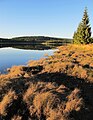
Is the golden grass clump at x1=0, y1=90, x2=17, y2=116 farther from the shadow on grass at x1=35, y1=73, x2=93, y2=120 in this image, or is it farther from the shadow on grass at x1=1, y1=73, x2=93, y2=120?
the shadow on grass at x1=35, y1=73, x2=93, y2=120

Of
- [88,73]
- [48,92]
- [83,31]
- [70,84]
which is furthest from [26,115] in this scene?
[83,31]

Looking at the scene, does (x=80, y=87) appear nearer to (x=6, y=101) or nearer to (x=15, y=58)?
(x=6, y=101)

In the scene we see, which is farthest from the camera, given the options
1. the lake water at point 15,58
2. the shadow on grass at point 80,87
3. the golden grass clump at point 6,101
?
the lake water at point 15,58

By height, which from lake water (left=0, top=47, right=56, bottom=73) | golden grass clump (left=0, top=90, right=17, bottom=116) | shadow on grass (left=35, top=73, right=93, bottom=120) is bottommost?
lake water (left=0, top=47, right=56, bottom=73)

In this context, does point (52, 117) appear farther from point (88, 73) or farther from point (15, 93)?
point (88, 73)

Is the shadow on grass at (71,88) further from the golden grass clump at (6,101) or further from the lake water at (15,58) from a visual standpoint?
the lake water at (15,58)

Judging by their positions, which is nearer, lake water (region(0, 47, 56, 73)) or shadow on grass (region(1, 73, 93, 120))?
shadow on grass (region(1, 73, 93, 120))

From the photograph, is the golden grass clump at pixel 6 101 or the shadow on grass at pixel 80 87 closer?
the golden grass clump at pixel 6 101

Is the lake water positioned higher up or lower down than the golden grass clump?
lower down

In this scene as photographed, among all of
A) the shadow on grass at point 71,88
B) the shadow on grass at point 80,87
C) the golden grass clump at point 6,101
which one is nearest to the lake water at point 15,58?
the shadow on grass at point 80,87

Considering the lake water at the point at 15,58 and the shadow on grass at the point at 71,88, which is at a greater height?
the shadow on grass at the point at 71,88

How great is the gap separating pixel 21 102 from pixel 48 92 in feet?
4.18

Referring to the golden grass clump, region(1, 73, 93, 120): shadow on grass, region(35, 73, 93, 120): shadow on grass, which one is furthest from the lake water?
the golden grass clump

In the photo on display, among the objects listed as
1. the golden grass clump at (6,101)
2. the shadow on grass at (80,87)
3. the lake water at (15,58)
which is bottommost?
the lake water at (15,58)
